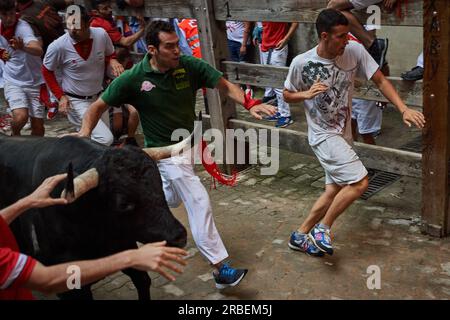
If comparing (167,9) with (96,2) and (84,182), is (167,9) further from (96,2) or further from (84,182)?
(84,182)

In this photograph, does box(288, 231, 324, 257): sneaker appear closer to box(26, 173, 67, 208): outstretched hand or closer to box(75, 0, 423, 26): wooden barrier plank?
box(75, 0, 423, 26): wooden barrier plank

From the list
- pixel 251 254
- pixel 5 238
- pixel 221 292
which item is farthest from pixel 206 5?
pixel 5 238

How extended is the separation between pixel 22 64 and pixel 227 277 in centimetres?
441

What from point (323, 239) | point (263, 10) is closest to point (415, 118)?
point (323, 239)

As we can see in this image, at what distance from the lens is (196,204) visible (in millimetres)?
4805

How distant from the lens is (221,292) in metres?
4.87

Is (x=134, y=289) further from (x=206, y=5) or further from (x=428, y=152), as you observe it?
(x=206, y=5)

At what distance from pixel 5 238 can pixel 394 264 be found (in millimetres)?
3186

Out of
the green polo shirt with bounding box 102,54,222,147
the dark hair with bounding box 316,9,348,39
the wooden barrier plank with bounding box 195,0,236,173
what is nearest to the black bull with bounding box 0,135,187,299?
the green polo shirt with bounding box 102,54,222,147

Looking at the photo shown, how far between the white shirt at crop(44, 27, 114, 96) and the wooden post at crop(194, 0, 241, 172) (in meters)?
1.11

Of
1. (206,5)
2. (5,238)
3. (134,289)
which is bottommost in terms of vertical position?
(134,289)

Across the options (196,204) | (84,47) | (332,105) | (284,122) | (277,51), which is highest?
(84,47)

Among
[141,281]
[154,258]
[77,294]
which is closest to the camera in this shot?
[154,258]

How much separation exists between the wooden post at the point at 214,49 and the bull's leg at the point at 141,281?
291 cm
